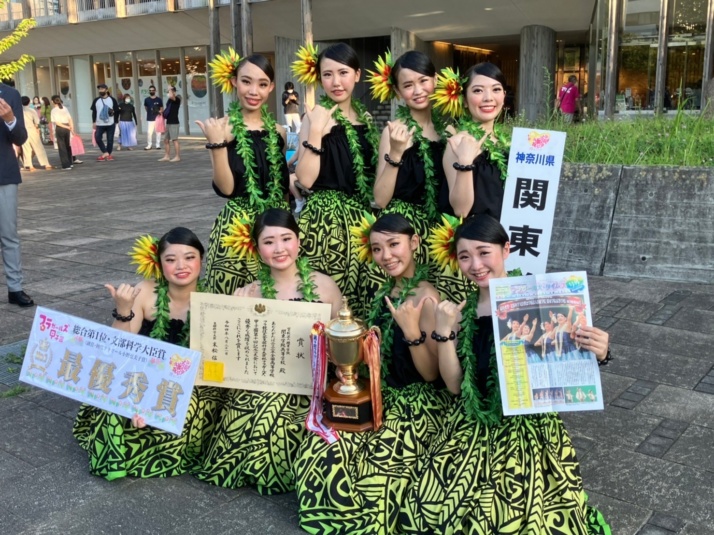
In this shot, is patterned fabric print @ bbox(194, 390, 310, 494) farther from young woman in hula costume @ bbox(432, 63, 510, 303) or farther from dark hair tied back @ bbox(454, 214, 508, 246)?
dark hair tied back @ bbox(454, 214, 508, 246)

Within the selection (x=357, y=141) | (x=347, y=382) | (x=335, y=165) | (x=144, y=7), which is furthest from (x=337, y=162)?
(x=144, y=7)

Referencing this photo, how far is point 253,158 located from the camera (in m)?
3.84

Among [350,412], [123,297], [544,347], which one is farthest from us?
[123,297]

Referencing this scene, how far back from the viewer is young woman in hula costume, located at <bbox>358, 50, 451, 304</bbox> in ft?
11.5

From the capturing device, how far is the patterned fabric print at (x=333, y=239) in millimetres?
3748

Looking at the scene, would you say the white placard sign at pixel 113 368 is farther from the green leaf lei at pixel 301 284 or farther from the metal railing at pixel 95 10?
the metal railing at pixel 95 10

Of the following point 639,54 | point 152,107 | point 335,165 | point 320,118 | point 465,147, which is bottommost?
point 335,165

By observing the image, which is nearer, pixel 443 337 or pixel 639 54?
pixel 443 337

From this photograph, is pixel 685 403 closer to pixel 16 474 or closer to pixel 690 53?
pixel 16 474

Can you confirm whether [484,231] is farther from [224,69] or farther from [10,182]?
[10,182]

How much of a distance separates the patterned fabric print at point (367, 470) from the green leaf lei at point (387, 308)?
0.71ft

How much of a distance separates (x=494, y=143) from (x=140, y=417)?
2100 millimetres

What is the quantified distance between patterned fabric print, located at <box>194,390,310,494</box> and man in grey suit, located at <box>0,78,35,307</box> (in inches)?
131

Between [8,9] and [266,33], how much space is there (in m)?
12.7
